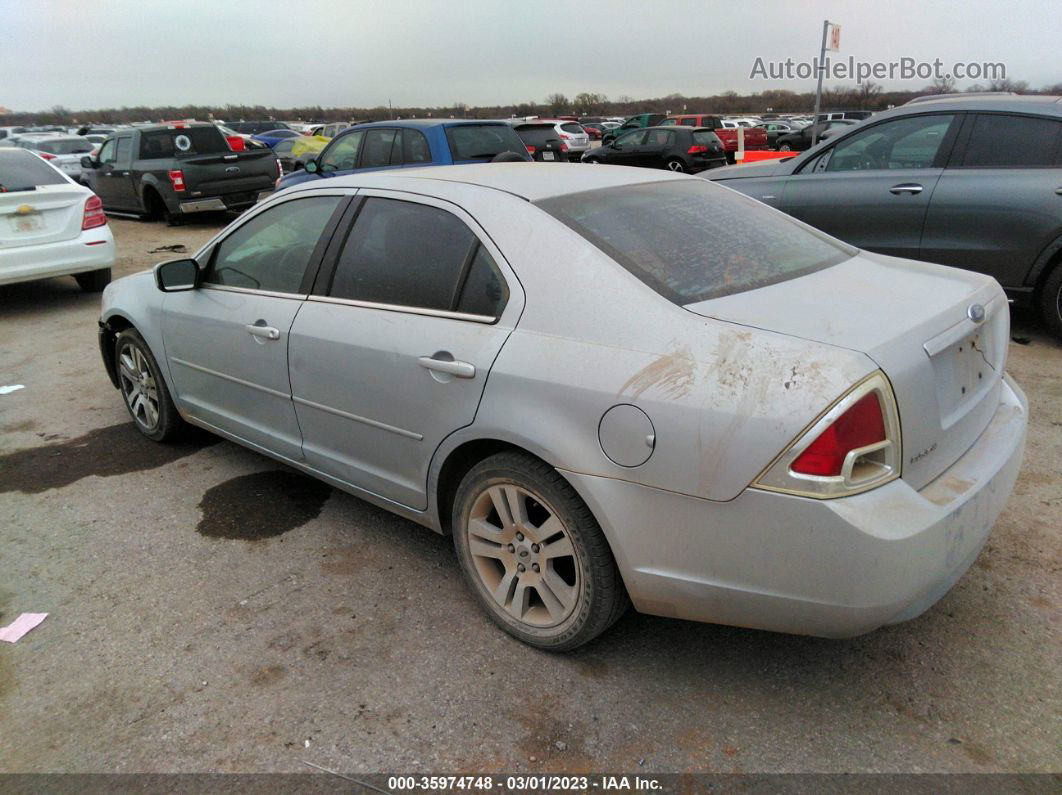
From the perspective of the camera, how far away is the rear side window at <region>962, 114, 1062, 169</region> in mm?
5332

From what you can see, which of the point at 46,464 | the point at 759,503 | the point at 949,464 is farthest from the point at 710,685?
the point at 46,464

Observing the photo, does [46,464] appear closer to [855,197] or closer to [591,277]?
[591,277]

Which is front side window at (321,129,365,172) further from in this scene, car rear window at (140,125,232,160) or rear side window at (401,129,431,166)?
car rear window at (140,125,232,160)

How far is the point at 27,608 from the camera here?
3.02 m

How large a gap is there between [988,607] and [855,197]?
13.6ft

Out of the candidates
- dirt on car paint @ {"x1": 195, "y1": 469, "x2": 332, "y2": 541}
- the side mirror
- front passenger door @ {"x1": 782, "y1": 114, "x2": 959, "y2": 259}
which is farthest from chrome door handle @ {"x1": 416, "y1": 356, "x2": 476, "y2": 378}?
front passenger door @ {"x1": 782, "y1": 114, "x2": 959, "y2": 259}

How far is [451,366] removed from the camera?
2615mm

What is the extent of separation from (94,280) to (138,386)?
4950mm

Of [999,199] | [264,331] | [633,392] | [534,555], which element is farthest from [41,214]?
[999,199]

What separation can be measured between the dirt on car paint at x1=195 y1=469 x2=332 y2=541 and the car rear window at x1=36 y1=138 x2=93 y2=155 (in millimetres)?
19169

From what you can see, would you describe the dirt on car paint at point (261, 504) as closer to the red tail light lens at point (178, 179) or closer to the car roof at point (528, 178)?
the car roof at point (528, 178)

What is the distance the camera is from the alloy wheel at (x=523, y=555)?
2.51 metres

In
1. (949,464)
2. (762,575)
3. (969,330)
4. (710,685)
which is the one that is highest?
(969,330)

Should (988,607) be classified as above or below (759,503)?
below
